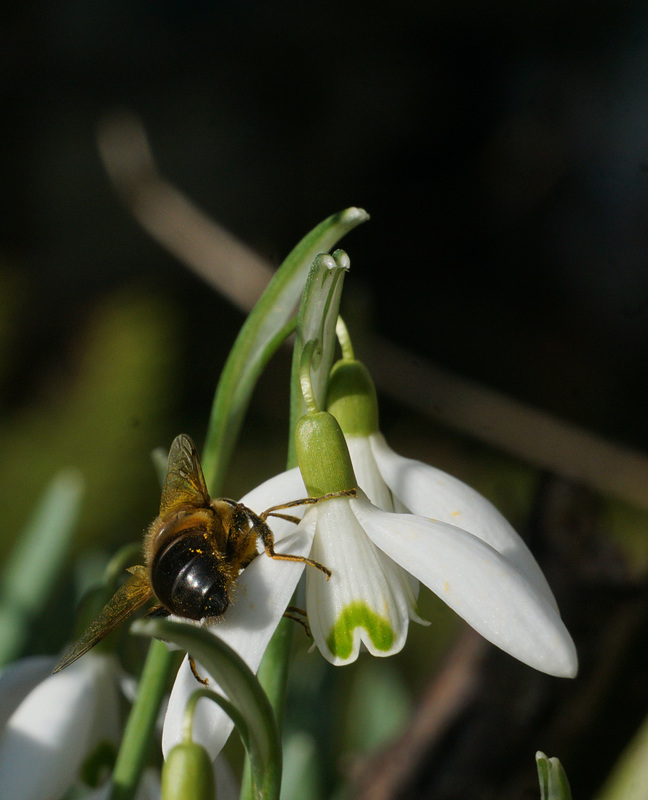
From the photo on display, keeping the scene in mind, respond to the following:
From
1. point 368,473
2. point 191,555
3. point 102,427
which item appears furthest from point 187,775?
point 102,427

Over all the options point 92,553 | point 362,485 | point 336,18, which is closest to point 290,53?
point 336,18

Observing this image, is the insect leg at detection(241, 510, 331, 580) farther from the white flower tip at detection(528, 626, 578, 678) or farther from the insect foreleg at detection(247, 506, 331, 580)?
the white flower tip at detection(528, 626, 578, 678)

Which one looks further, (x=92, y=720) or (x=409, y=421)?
(x=409, y=421)

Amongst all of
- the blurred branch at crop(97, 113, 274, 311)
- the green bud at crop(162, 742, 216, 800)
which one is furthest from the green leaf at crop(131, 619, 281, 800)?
the blurred branch at crop(97, 113, 274, 311)

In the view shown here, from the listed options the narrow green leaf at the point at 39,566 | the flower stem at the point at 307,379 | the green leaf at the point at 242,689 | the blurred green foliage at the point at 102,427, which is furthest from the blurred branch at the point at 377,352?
the green leaf at the point at 242,689

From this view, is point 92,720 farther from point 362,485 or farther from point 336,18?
point 336,18

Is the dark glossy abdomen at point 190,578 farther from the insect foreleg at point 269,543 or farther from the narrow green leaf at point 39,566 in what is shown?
the narrow green leaf at point 39,566

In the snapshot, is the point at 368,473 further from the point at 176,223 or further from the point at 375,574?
the point at 176,223
